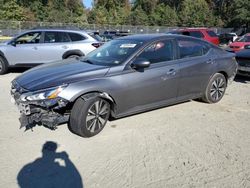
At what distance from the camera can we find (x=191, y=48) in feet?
19.9

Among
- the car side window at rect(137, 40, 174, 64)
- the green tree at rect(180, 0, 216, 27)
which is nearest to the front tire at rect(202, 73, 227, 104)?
the car side window at rect(137, 40, 174, 64)

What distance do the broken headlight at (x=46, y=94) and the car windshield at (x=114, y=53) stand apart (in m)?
1.10

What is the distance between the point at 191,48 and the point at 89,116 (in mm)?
2767

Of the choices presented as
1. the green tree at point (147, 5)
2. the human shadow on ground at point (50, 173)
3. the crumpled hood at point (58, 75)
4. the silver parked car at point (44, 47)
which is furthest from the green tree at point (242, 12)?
the human shadow on ground at point (50, 173)

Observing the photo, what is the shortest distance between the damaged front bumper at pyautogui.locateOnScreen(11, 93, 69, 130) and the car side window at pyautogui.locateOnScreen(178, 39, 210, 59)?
264 cm

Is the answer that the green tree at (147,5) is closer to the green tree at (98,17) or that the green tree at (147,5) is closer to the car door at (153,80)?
the green tree at (98,17)

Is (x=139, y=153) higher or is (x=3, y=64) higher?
(x=3, y=64)

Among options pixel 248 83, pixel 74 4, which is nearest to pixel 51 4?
pixel 74 4

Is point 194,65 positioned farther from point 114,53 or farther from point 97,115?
point 97,115

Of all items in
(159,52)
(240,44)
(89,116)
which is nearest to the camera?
(89,116)

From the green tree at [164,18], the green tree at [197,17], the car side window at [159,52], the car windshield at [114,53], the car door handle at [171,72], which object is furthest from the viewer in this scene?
the green tree at [164,18]

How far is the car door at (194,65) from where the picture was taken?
5773 millimetres

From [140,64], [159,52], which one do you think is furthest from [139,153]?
[159,52]

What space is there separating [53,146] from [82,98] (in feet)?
2.77
